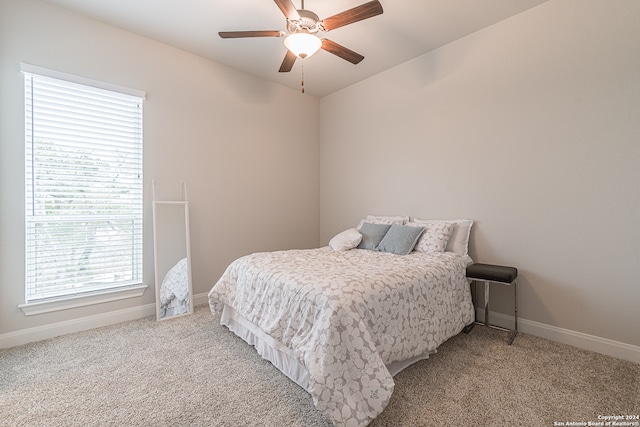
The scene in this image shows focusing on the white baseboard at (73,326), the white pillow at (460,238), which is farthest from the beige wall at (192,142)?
the white pillow at (460,238)

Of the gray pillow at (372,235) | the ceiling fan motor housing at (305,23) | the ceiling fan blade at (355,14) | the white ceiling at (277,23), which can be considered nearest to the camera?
the ceiling fan blade at (355,14)

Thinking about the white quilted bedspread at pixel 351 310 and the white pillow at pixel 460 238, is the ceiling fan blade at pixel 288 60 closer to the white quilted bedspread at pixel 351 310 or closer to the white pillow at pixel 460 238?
the white quilted bedspread at pixel 351 310

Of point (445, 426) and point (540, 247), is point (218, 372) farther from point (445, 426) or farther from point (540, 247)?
point (540, 247)

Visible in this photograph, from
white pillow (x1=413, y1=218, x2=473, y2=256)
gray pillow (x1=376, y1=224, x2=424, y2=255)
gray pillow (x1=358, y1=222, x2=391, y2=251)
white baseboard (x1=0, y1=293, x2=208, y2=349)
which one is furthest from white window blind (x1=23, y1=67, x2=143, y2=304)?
white pillow (x1=413, y1=218, x2=473, y2=256)

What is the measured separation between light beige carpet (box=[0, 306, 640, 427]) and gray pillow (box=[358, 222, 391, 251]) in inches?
46.4

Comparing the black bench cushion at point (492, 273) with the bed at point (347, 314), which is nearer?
the bed at point (347, 314)

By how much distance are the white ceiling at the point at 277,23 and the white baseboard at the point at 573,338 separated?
9.44 ft

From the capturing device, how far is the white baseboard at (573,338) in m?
2.19

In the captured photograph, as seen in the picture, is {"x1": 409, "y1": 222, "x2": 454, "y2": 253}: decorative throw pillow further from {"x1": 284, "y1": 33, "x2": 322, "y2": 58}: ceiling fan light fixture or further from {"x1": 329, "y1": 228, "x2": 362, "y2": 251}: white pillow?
{"x1": 284, "y1": 33, "x2": 322, "y2": 58}: ceiling fan light fixture

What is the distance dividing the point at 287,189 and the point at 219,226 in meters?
1.17

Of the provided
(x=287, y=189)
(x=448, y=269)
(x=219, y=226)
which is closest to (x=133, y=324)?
(x=219, y=226)

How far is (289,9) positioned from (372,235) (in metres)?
2.24

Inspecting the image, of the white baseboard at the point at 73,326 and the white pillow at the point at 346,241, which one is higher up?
the white pillow at the point at 346,241

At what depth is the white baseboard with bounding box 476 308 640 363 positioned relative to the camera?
2.19m
